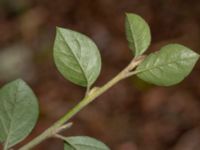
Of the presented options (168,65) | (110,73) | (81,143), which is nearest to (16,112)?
(81,143)

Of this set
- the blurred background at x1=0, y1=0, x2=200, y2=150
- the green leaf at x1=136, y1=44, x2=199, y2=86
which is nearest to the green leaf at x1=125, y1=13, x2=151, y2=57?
the green leaf at x1=136, y1=44, x2=199, y2=86

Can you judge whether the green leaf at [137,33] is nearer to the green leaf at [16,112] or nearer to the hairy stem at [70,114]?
the hairy stem at [70,114]

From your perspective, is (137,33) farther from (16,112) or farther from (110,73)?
(110,73)

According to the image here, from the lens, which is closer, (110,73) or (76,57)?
(76,57)

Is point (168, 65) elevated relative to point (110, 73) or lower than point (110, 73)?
elevated

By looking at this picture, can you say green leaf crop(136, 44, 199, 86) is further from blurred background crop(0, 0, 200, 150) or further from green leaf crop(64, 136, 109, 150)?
blurred background crop(0, 0, 200, 150)
